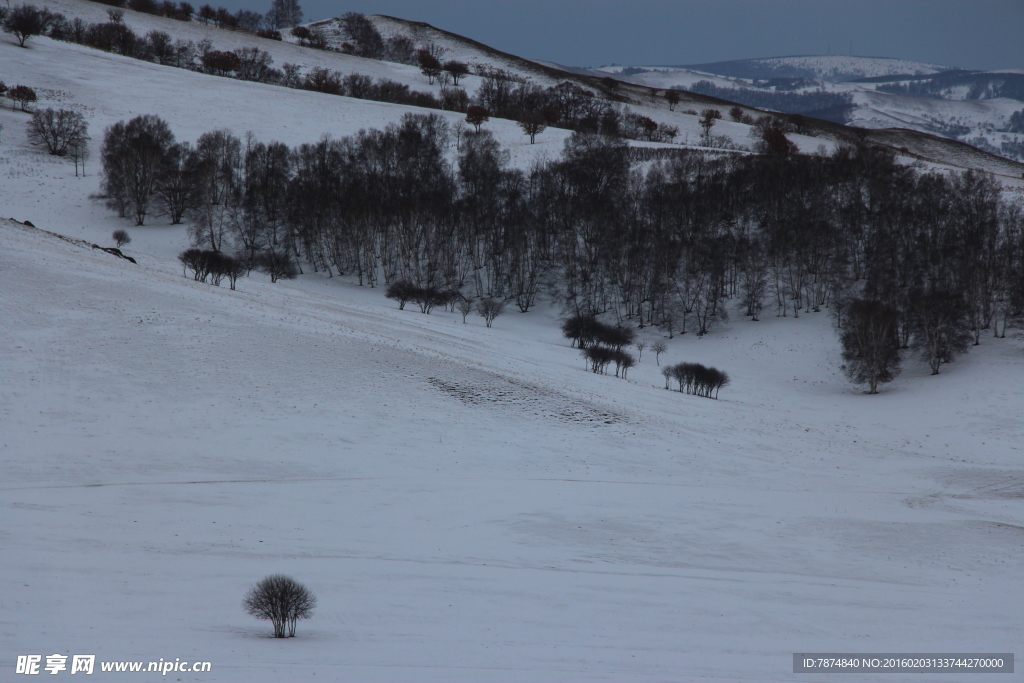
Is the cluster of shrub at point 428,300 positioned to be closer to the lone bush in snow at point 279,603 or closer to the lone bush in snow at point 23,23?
the lone bush in snow at point 279,603

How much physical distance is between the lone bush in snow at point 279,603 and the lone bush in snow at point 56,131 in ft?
273

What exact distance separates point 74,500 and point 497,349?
26439 mm

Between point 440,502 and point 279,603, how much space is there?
899 centimetres

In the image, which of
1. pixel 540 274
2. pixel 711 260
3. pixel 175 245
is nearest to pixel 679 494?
pixel 711 260

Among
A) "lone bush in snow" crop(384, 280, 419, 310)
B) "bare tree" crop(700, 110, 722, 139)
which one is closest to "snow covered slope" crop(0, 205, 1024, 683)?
"lone bush in snow" crop(384, 280, 419, 310)

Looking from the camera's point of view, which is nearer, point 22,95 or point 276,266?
point 276,266

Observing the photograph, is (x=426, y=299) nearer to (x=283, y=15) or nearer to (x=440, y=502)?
(x=440, y=502)

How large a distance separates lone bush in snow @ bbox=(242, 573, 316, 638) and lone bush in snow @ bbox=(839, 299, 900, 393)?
1808 inches

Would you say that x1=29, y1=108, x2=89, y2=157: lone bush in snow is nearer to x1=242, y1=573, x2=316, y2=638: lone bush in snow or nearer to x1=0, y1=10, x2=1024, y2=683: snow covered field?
x1=0, y1=10, x2=1024, y2=683: snow covered field

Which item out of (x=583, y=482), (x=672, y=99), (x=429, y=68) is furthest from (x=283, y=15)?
(x=583, y=482)

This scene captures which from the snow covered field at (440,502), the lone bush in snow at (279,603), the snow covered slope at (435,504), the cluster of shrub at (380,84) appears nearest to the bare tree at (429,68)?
the cluster of shrub at (380,84)

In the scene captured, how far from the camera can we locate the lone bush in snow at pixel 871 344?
1860 inches

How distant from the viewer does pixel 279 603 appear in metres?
12.6

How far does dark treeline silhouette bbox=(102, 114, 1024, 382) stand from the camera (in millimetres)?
61750
